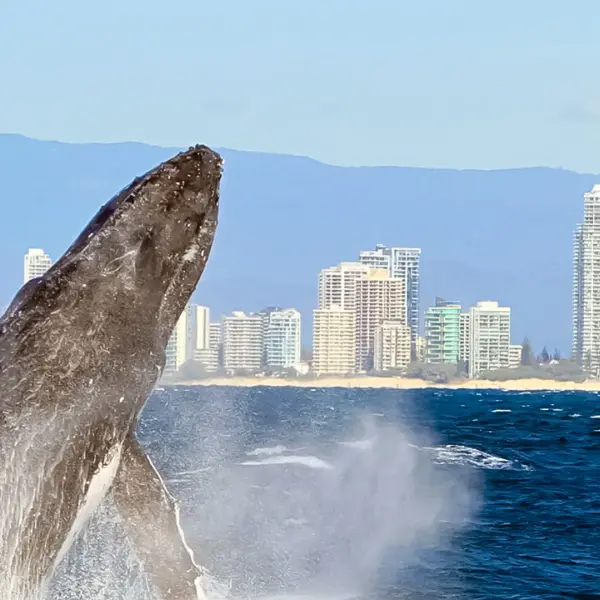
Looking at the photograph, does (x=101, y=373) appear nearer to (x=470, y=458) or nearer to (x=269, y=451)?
(x=269, y=451)

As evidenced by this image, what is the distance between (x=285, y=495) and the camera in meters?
44.5

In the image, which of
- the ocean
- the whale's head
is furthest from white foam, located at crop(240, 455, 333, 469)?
the whale's head

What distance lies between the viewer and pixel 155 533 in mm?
12094

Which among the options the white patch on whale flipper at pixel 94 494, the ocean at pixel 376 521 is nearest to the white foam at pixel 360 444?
the ocean at pixel 376 521

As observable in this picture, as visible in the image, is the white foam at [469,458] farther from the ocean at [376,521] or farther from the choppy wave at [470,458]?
the ocean at [376,521]

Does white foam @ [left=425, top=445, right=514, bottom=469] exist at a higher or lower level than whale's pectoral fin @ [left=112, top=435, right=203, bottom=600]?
lower

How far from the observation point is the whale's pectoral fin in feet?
39.3

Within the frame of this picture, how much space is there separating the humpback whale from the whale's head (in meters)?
0.01

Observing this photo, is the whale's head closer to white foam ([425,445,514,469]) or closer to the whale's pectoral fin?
the whale's pectoral fin

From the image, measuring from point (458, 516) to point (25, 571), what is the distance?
32286 mm

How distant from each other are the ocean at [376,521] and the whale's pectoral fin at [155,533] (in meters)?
0.27

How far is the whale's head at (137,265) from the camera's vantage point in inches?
436

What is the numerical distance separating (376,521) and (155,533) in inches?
1091

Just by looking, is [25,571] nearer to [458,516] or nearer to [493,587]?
[493,587]
